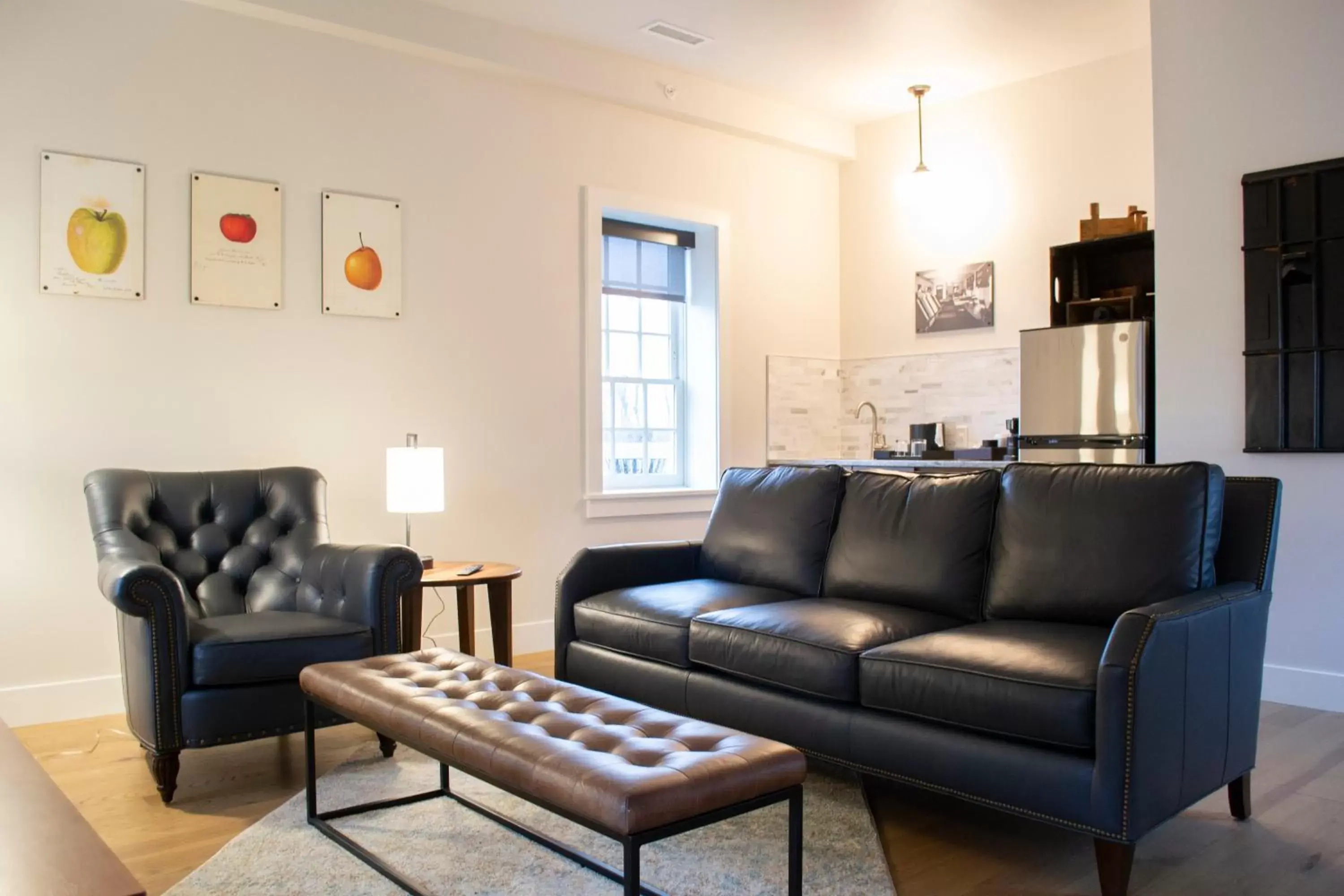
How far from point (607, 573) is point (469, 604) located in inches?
28.2

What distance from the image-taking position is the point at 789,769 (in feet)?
6.51

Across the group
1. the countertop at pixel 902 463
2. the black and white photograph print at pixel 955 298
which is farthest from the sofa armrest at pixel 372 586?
the black and white photograph print at pixel 955 298

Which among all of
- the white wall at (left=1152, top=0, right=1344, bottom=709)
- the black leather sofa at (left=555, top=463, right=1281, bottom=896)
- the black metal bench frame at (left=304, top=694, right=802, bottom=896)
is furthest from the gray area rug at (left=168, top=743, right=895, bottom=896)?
the white wall at (left=1152, top=0, right=1344, bottom=709)

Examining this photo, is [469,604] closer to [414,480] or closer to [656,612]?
[414,480]

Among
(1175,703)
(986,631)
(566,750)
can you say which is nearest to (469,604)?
(986,631)

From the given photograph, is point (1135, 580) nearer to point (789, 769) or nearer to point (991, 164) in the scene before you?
point (789, 769)

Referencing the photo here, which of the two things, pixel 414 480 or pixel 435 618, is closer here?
pixel 414 480

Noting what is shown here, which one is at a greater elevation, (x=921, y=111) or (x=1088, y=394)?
(x=921, y=111)

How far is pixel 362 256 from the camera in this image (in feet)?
15.5

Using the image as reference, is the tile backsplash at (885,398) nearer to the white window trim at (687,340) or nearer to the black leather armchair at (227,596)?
the white window trim at (687,340)

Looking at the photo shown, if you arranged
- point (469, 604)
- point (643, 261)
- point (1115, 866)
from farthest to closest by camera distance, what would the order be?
point (643, 261) < point (469, 604) < point (1115, 866)

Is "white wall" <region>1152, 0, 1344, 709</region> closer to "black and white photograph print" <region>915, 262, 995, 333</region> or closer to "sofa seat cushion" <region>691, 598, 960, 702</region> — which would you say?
"black and white photograph print" <region>915, 262, 995, 333</region>

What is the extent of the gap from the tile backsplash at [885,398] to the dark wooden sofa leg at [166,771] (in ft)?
13.3

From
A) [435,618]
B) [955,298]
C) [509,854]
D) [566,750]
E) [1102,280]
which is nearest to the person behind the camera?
[566,750]
